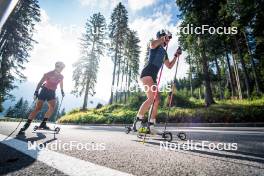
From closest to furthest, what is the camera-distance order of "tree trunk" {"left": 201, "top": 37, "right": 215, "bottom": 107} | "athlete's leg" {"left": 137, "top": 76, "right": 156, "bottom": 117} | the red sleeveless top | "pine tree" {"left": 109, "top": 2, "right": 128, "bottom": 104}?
"athlete's leg" {"left": 137, "top": 76, "right": 156, "bottom": 117}, the red sleeveless top, "tree trunk" {"left": 201, "top": 37, "right": 215, "bottom": 107}, "pine tree" {"left": 109, "top": 2, "right": 128, "bottom": 104}

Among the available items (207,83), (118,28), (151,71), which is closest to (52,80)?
(151,71)

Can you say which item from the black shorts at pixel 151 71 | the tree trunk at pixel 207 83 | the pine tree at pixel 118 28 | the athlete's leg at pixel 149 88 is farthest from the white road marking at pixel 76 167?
the pine tree at pixel 118 28

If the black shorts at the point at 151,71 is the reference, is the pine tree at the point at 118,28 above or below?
above

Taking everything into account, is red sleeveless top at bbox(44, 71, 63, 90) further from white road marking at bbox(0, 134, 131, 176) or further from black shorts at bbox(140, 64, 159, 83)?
white road marking at bbox(0, 134, 131, 176)

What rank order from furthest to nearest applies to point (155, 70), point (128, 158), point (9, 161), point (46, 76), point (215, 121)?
point (215, 121), point (46, 76), point (155, 70), point (128, 158), point (9, 161)

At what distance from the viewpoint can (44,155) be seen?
2.99 meters

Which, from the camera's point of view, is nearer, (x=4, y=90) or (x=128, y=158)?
(x=128, y=158)

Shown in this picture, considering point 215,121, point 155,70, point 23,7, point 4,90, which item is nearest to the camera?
point 155,70

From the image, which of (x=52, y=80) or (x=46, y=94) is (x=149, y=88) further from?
(x=46, y=94)

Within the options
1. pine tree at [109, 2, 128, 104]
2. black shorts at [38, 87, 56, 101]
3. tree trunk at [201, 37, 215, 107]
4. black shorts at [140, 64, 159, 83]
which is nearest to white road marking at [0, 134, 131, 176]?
black shorts at [140, 64, 159, 83]

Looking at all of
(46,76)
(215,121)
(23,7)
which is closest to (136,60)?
(23,7)

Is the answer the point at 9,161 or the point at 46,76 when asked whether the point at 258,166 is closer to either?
the point at 9,161

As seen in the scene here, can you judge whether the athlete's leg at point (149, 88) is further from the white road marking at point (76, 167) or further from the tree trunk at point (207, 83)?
the tree trunk at point (207, 83)

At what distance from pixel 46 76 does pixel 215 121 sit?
12.2m
